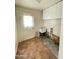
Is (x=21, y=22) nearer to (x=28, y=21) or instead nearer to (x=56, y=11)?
(x=28, y=21)

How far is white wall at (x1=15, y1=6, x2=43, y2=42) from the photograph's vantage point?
488 cm

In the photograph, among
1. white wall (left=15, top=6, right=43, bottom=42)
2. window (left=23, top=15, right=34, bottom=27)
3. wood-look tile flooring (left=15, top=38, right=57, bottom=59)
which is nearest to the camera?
wood-look tile flooring (left=15, top=38, right=57, bottom=59)

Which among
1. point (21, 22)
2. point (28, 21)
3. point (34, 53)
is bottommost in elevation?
point (34, 53)

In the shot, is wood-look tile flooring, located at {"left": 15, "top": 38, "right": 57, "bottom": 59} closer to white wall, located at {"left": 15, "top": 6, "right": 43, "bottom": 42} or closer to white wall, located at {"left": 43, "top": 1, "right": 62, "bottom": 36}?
white wall, located at {"left": 43, "top": 1, "right": 62, "bottom": 36}

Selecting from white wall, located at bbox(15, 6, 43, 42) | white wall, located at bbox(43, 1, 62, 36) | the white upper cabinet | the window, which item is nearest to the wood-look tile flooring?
white wall, located at bbox(43, 1, 62, 36)

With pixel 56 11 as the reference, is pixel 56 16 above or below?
below

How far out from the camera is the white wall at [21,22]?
4.88 m

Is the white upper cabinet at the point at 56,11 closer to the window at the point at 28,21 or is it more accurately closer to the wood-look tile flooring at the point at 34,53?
→ the wood-look tile flooring at the point at 34,53

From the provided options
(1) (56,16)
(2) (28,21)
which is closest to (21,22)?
(2) (28,21)

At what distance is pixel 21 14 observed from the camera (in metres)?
5.05

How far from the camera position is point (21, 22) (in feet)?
16.6
